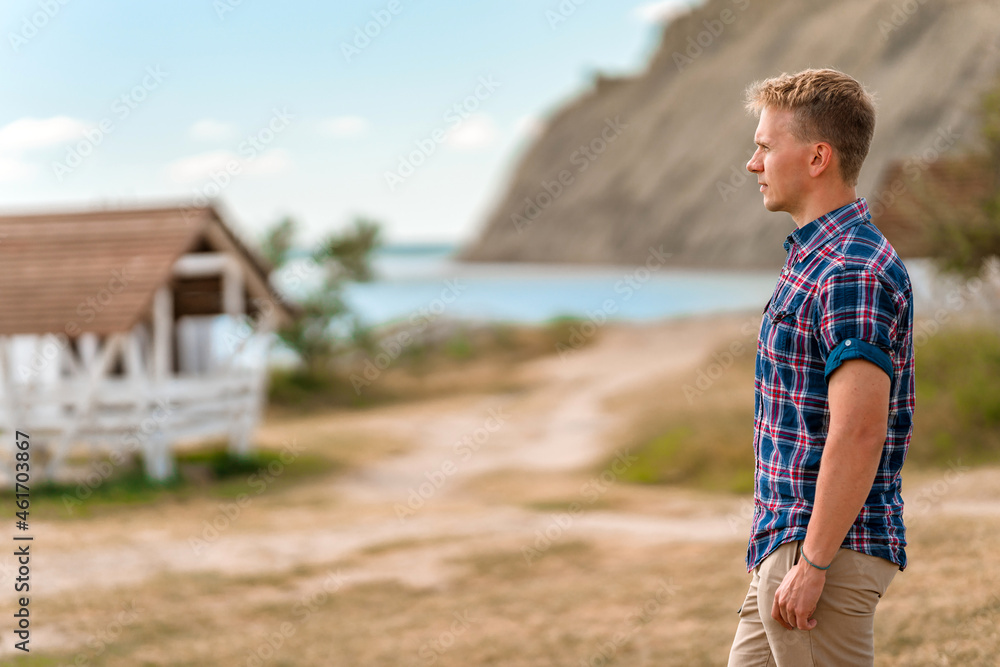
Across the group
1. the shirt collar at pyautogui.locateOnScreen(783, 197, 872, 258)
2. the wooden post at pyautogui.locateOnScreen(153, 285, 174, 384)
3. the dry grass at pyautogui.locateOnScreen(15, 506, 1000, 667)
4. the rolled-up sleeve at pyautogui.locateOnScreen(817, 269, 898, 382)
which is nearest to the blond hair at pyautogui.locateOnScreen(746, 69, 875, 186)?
the shirt collar at pyautogui.locateOnScreen(783, 197, 872, 258)

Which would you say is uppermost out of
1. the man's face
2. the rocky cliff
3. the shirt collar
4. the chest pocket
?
the rocky cliff

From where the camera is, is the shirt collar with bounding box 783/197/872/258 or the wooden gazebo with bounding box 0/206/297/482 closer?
the shirt collar with bounding box 783/197/872/258

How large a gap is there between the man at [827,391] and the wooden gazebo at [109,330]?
40.2 feet

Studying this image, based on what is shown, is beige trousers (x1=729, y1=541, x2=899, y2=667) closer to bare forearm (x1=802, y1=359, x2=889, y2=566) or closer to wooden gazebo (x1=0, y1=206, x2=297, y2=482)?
bare forearm (x1=802, y1=359, x2=889, y2=566)

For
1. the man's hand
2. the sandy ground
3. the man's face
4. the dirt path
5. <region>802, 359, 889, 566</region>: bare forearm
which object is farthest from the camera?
the dirt path

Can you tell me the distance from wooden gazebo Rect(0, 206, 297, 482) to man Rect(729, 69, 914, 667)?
40.2 ft

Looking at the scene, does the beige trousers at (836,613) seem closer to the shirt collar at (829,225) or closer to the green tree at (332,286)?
the shirt collar at (829,225)

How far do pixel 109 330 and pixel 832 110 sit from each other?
12.5 meters

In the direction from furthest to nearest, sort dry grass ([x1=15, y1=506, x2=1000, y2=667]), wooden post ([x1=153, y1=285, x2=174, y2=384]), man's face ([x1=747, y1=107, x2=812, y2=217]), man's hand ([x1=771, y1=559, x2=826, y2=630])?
wooden post ([x1=153, y1=285, x2=174, y2=384]) → dry grass ([x1=15, y1=506, x2=1000, y2=667]) → man's face ([x1=747, y1=107, x2=812, y2=217]) → man's hand ([x1=771, y1=559, x2=826, y2=630])

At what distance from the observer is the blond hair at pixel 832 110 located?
8.40ft

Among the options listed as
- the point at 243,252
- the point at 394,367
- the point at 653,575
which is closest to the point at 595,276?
the point at 394,367

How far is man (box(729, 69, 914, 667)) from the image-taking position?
2.43m

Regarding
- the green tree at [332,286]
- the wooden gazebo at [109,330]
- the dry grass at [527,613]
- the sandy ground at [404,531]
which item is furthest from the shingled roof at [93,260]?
the green tree at [332,286]

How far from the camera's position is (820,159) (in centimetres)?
262
